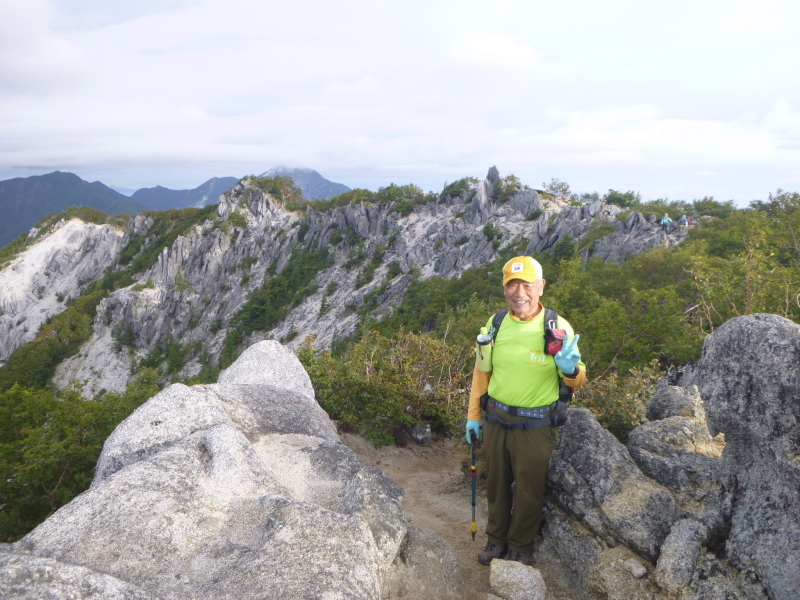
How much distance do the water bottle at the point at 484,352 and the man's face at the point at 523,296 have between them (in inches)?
14.9

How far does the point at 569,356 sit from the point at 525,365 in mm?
451

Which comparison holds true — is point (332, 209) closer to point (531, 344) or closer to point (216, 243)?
point (216, 243)

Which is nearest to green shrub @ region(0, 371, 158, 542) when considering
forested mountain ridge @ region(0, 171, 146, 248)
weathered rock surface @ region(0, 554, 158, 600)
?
weathered rock surface @ region(0, 554, 158, 600)

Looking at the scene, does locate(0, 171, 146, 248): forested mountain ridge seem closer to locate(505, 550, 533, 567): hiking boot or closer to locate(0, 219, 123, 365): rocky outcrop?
locate(0, 219, 123, 365): rocky outcrop

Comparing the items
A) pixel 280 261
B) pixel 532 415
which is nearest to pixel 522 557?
pixel 532 415

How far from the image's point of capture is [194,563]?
12.8ft

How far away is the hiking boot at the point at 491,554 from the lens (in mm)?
4859

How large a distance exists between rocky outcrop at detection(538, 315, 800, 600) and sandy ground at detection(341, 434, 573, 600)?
62cm

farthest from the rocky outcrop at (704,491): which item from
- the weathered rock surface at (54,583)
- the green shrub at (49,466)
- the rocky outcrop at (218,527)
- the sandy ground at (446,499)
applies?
the green shrub at (49,466)

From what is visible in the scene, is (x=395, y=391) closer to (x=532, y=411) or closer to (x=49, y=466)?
(x=532, y=411)

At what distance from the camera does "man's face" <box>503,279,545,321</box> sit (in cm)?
421

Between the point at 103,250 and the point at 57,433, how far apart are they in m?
75.3

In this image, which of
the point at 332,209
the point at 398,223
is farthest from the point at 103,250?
the point at 398,223

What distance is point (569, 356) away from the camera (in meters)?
3.97
